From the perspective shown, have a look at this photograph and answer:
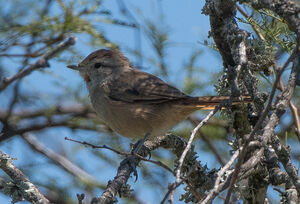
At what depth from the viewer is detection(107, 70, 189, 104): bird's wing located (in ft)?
16.4

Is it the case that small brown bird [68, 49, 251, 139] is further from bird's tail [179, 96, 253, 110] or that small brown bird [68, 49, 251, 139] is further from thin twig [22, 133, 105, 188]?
thin twig [22, 133, 105, 188]

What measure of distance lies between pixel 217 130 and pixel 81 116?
1.80 m

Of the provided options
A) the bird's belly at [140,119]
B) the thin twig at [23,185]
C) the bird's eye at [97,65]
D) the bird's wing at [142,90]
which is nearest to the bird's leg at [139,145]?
the bird's belly at [140,119]

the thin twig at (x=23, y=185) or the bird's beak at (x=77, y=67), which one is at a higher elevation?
the bird's beak at (x=77, y=67)

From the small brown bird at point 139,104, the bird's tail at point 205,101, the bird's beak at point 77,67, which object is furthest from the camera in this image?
the bird's beak at point 77,67

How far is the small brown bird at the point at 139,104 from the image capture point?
4.94 meters

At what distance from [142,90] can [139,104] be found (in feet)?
0.57

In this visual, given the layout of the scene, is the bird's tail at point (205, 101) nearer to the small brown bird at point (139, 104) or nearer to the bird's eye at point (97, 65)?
the small brown bird at point (139, 104)

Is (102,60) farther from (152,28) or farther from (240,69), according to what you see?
(240,69)

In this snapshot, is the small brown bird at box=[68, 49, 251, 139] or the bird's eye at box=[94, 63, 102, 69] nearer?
the small brown bird at box=[68, 49, 251, 139]

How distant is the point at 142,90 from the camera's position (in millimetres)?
5195

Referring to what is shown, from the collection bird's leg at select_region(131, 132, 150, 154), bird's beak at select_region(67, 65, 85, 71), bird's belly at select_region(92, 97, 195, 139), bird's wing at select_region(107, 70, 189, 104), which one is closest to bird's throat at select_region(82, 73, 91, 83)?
bird's beak at select_region(67, 65, 85, 71)

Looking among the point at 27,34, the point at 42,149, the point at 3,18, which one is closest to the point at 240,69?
the point at 27,34

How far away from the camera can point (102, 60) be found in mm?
5750
